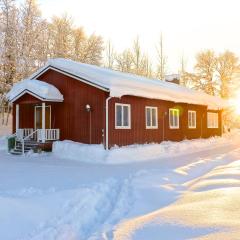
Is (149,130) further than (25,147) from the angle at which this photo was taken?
Yes

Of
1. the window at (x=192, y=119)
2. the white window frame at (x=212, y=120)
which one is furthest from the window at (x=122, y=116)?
the white window frame at (x=212, y=120)

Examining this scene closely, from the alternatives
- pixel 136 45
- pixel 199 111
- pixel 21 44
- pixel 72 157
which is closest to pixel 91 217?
pixel 72 157

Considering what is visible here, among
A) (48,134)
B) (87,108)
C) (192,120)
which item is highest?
(87,108)

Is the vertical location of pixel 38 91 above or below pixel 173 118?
above

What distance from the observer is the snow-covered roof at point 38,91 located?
20047 millimetres

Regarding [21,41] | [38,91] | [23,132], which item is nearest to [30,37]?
[21,41]

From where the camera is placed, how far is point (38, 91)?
66.1 ft

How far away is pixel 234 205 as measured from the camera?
7551 mm

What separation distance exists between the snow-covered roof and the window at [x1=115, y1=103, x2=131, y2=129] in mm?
3209

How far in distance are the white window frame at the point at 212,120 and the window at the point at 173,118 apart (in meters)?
6.66

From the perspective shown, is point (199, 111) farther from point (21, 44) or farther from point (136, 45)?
point (136, 45)

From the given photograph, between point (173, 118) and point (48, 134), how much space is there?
345 inches

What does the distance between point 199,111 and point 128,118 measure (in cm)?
1088

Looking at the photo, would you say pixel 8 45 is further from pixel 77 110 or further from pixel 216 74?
pixel 216 74
